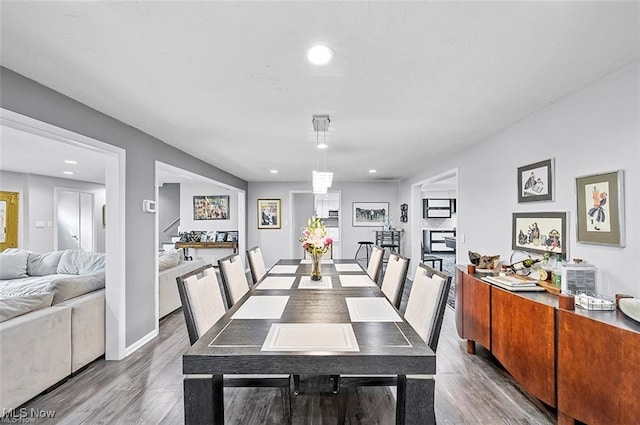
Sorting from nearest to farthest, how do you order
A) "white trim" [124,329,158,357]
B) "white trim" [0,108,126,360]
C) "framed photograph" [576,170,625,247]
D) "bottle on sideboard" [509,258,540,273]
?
"framed photograph" [576,170,625,247], "bottle on sideboard" [509,258,540,273], "white trim" [0,108,126,360], "white trim" [124,329,158,357]

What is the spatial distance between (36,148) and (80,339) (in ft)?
10.5

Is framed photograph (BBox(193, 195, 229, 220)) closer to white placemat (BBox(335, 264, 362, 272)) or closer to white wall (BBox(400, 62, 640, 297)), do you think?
white placemat (BBox(335, 264, 362, 272))

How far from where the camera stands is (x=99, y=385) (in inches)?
97.4

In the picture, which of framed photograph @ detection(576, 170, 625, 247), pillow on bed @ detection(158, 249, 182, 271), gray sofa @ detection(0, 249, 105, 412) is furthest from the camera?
pillow on bed @ detection(158, 249, 182, 271)

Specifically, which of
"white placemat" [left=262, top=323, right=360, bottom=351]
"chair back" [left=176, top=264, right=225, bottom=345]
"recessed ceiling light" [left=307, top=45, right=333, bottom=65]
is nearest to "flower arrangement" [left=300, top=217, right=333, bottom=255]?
"chair back" [left=176, top=264, right=225, bottom=345]

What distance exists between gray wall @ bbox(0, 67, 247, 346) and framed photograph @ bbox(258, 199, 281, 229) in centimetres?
386

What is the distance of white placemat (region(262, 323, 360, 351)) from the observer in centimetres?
140

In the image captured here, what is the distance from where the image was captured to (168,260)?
4.38 meters

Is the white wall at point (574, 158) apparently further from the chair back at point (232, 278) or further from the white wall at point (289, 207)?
the white wall at point (289, 207)

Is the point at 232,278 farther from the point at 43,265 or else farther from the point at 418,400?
the point at 43,265

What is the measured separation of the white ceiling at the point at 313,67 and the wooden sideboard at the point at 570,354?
1505 millimetres

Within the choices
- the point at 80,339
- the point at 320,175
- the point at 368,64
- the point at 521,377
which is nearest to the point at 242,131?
the point at 320,175

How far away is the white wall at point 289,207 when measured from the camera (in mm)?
7828

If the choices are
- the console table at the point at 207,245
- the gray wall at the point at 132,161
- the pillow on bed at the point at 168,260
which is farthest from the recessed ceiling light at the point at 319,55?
the console table at the point at 207,245
